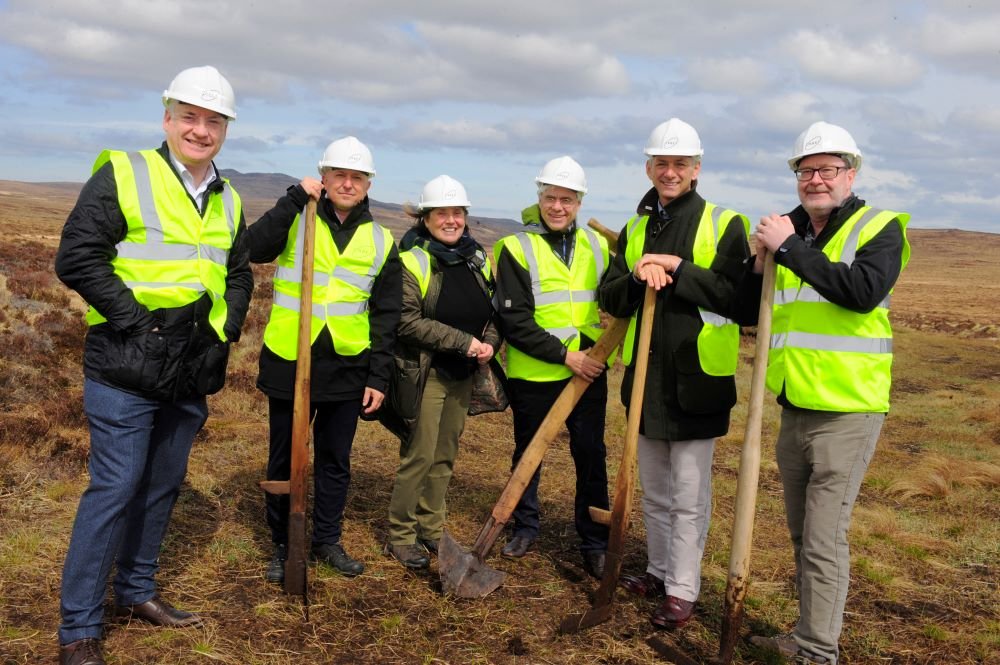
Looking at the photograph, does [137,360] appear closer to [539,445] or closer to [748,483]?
[539,445]

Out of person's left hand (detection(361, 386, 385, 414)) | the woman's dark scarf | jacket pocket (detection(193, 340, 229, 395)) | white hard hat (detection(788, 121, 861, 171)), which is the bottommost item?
person's left hand (detection(361, 386, 385, 414))

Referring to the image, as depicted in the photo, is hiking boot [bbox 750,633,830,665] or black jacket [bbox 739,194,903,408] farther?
hiking boot [bbox 750,633,830,665]

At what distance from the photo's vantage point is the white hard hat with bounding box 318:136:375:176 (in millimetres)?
4684

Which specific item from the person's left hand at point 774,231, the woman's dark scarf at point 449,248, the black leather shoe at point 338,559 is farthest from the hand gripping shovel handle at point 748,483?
the black leather shoe at point 338,559

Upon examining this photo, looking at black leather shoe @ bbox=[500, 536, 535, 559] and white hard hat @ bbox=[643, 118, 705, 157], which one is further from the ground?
white hard hat @ bbox=[643, 118, 705, 157]

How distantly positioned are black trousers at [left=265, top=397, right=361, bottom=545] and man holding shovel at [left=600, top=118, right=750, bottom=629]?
191cm

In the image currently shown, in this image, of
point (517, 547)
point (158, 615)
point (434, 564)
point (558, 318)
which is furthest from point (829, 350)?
point (158, 615)

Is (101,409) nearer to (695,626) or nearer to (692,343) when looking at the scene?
(692,343)

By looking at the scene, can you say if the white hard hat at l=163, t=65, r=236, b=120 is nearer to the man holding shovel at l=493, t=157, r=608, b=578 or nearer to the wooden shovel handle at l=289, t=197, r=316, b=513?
the wooden shovel handle at l=289, t=197, r=316, b=513

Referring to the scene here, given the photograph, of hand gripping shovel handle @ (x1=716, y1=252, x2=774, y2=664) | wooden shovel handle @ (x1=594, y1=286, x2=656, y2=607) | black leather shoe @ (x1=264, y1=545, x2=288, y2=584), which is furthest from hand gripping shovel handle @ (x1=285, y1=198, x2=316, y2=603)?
hand gripping shovel handle @ (x1=716, y1=252, x2=774, y2=664)

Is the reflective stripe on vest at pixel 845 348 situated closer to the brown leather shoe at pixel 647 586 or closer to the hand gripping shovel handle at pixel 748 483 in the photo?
the hand gripping shovel handle at pixel 748 483

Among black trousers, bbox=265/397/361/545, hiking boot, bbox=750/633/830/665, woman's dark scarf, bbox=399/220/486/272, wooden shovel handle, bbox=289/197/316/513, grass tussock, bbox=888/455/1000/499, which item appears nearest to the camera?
hiking boot, bbox=750/633/830/665

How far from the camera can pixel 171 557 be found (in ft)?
16.5

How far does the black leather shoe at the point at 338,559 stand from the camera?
4.99m
